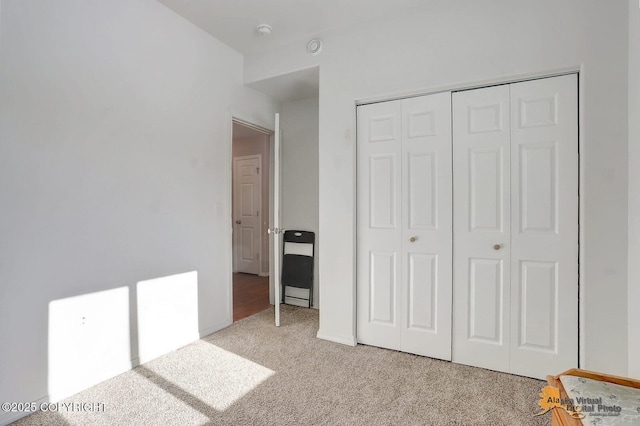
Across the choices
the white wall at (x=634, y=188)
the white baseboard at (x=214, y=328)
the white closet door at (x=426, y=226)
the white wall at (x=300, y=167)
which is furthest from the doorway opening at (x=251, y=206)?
the white wall at (x=634, y=188)

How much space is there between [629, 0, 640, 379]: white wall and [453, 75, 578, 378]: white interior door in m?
0.27

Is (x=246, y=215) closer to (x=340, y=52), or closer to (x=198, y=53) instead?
(x=198, y=53)

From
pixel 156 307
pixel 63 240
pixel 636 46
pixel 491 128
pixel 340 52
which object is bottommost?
pixel 156 307

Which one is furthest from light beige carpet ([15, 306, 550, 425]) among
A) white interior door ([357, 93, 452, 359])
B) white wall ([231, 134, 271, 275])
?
white wall ([231, 134, 271, 275])

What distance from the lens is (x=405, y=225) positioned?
265 centimetres

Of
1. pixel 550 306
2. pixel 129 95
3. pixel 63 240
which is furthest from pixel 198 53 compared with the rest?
pixel 550 306

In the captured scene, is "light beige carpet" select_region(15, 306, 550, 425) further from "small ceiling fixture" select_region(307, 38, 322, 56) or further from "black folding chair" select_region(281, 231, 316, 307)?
"small ceiling fixture" select_region(307, 38, 322, 56)

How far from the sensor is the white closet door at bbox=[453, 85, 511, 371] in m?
2.31

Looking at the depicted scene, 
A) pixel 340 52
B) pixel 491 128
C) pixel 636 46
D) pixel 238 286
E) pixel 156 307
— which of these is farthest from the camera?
pixel 238 286

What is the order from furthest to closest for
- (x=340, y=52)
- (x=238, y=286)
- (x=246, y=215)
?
(x=246, y=215) → (x=238, y=286) → (x=340, y=52)

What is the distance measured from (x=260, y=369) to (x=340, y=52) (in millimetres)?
2699

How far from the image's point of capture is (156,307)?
2604 mm

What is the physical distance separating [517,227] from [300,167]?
246cm

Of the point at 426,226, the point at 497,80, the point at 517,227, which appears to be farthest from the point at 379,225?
the point at 497,80
